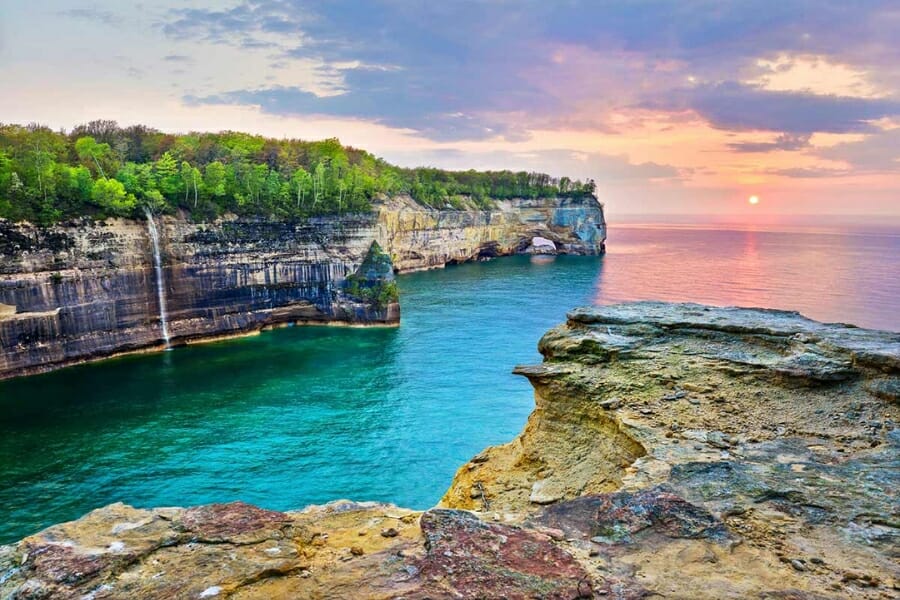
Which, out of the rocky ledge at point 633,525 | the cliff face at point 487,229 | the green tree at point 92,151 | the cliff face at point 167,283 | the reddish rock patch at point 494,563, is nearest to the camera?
the reddish rock patch at point 494,563

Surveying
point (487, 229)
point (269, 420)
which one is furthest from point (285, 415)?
point (487, 229)

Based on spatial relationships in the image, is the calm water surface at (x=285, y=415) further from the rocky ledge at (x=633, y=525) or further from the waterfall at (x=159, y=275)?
the rocky ledge at (x=633, y=525)

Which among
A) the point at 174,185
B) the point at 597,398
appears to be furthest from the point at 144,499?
the point at 174,185

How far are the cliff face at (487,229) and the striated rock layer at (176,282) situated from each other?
1358 inches

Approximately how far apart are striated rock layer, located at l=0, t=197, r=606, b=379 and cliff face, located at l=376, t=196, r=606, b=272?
34.5 metres

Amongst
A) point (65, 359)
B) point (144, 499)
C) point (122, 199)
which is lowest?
point (144, 499)

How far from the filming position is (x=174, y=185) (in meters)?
56.2

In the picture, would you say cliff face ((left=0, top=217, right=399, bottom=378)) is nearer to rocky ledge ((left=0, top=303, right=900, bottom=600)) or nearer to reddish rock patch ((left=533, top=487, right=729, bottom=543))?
rocky ledge ((left=0, top=303, right=900, bottom=600))

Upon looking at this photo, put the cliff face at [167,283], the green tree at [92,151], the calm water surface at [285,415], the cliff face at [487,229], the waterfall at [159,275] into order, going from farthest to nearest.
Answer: the cliff face at [487,229] → the green tree at [92,151] → the waterfall at [159,275] → the cliff face at [167,283] → the calm water surface at [285,415]

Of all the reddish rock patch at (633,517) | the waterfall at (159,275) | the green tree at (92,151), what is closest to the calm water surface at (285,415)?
the waterfall at (159,275)

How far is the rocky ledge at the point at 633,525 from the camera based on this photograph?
23.9 feet

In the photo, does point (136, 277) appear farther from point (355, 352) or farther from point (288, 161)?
point (288, 161)

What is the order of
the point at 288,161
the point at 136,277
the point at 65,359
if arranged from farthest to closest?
1. the point at 288,161
2. the point at 136,277
3. the point at 65,359

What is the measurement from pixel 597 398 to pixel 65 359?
158 ft
